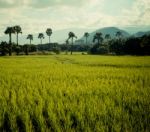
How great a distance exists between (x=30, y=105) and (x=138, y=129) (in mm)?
3019

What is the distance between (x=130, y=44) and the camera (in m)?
65.0

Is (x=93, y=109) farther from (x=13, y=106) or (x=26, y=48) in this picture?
(x=26, y=48)

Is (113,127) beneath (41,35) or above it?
beneath

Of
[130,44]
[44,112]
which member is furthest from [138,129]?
[130,44]

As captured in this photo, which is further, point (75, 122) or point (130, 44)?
point (130, 44)

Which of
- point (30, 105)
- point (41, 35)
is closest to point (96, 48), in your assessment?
point (41, 35)

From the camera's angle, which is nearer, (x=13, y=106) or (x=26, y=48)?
(x=13, y=106)

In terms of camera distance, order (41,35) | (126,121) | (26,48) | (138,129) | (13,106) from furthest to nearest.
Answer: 1. (41,35)
2. (26,48)
3. (13,106)
4. (126,121)
5. (138,129)

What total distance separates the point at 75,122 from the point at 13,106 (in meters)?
1.89

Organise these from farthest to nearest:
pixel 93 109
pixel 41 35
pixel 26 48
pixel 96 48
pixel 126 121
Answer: pixel 41 35 → pixel 96 48 → pixel 26 48 → pixel 93 109 → pixel 126 121

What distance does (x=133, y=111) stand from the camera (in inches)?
241

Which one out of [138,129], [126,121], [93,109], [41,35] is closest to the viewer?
[138,129]

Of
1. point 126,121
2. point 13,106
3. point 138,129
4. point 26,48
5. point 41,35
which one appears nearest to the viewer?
point 138,129

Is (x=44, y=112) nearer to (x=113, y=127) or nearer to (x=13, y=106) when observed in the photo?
(x=13, y=106)
